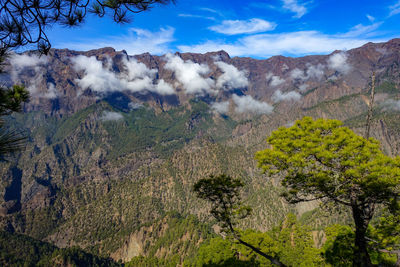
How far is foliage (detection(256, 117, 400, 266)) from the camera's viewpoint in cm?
1188

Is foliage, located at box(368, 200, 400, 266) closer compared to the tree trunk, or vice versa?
the tree trunk

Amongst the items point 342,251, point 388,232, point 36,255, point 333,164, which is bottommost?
point 36,255

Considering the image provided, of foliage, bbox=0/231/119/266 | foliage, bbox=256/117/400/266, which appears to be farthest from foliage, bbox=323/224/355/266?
foliage, bbox=0/231/119/266

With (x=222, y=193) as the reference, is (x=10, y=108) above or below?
above

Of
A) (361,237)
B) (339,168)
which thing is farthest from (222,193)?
(361,237)

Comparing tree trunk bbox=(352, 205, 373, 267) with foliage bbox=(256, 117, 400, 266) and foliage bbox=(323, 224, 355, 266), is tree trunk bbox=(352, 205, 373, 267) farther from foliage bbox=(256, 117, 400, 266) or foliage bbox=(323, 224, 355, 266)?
foliage bbox=(323, 224, 355, 266)

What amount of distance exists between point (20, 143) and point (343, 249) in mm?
22425

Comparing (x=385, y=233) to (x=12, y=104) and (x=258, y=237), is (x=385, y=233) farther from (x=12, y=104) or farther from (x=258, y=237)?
(x=258, y=237)

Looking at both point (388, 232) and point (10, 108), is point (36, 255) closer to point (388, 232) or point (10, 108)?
point (10, 108)

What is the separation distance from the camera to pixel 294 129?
47.7ft

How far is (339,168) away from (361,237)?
395 cm

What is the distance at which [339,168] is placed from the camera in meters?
12.7

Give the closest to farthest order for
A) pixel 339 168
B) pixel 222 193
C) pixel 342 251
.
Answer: pixel 339 168, pixel 222 193, pixel 342 251

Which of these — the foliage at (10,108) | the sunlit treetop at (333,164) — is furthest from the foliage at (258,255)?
the foliage at (10,108)
